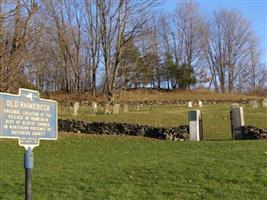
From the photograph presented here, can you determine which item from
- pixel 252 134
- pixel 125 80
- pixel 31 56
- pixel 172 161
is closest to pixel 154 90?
pixel 125 80

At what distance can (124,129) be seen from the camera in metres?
24.2

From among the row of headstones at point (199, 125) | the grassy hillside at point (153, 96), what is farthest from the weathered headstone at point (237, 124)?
the grassy hillside at point (153, 96)

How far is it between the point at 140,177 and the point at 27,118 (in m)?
4.60

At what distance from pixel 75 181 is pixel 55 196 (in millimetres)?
1294

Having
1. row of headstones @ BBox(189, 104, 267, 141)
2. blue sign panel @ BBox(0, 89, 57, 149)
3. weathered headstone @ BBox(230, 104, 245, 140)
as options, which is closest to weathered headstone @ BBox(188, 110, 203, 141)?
row of headstones @ BBox(189, 104, 267, 141)

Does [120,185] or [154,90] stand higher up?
[154,90]

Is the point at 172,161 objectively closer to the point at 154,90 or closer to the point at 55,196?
the point at 55,196

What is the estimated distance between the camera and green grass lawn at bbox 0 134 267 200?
9.09 m

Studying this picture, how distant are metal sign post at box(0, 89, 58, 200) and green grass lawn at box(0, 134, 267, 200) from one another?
8.34ft

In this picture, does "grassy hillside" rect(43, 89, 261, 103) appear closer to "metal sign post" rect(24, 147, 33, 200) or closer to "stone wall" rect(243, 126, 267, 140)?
"stone wall" rect(243, 126, 267, 140)

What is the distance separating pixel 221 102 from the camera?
57.1 metres

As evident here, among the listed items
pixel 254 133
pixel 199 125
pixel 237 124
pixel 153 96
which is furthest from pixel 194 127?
pixel 153 96

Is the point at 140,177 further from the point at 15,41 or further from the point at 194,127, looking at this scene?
the point at 15,41

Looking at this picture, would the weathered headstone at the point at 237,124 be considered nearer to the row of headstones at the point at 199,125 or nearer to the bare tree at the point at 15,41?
the row of headstones at the point at 199,125
